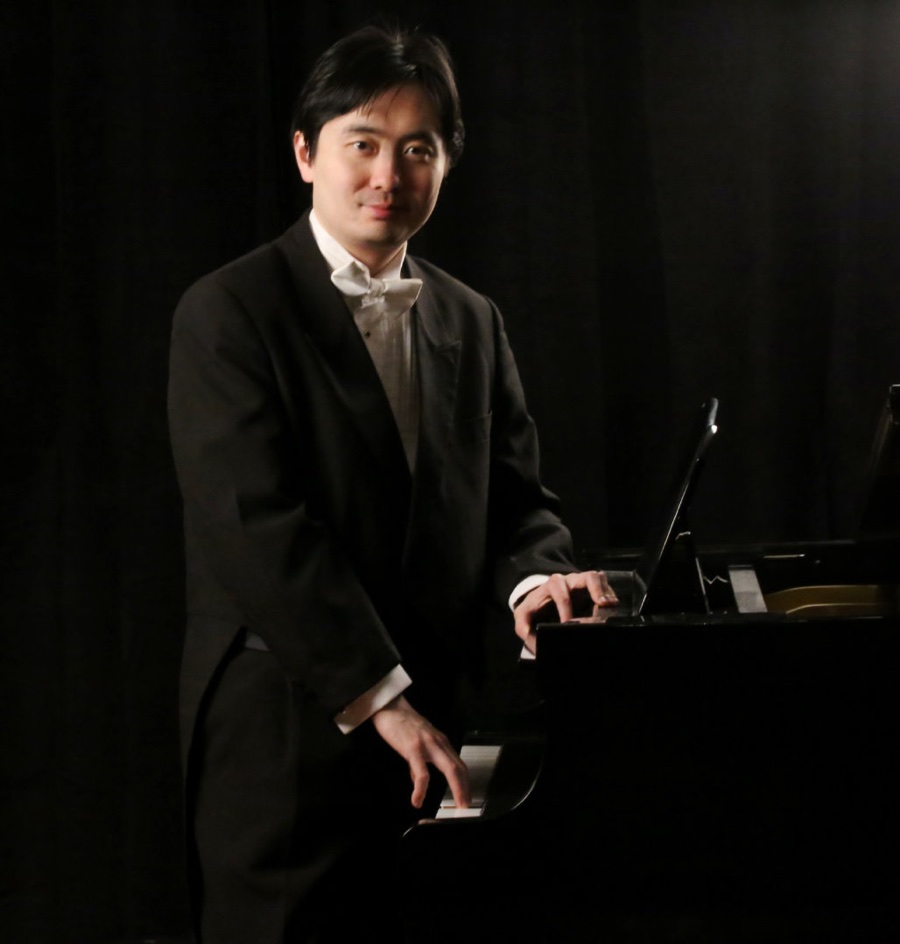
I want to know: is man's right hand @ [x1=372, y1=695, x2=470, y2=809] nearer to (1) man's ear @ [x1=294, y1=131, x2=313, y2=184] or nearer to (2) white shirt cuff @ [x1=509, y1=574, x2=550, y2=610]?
(2) white shirt cuff @ [x1=509, y1=574, x2=550, y2=610]

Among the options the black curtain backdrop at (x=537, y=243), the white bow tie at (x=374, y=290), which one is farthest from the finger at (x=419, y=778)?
the black curtain backdrop at (x=537, y=243)

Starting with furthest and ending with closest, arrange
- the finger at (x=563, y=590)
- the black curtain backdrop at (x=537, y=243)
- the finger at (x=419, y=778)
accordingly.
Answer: the black curtain backdrop at (x=537, y=243), the finger at (x=563, y=590), the finger at (x=419, y=778)

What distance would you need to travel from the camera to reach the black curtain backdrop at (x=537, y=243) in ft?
9.37

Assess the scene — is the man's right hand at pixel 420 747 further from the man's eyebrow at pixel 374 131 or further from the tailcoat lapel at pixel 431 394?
the man's eyebrow at pixel 374 131

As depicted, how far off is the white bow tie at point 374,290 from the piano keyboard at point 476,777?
0.63 m

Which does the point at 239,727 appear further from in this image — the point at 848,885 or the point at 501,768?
the point at 848,885

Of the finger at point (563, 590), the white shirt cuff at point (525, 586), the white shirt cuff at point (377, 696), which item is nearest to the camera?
the white shirt cuff at point (377, 696)

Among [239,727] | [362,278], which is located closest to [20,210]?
[362,278]

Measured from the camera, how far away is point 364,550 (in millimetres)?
1840

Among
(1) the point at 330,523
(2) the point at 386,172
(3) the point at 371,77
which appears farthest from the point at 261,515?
(3) the point at 371,77

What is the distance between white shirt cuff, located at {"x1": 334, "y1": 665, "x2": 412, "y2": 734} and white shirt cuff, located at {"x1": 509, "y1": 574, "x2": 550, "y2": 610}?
0.89ft

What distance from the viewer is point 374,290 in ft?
6.25

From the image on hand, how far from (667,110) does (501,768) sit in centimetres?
152

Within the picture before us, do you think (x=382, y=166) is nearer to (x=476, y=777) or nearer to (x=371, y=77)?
(x=371, y=77)
